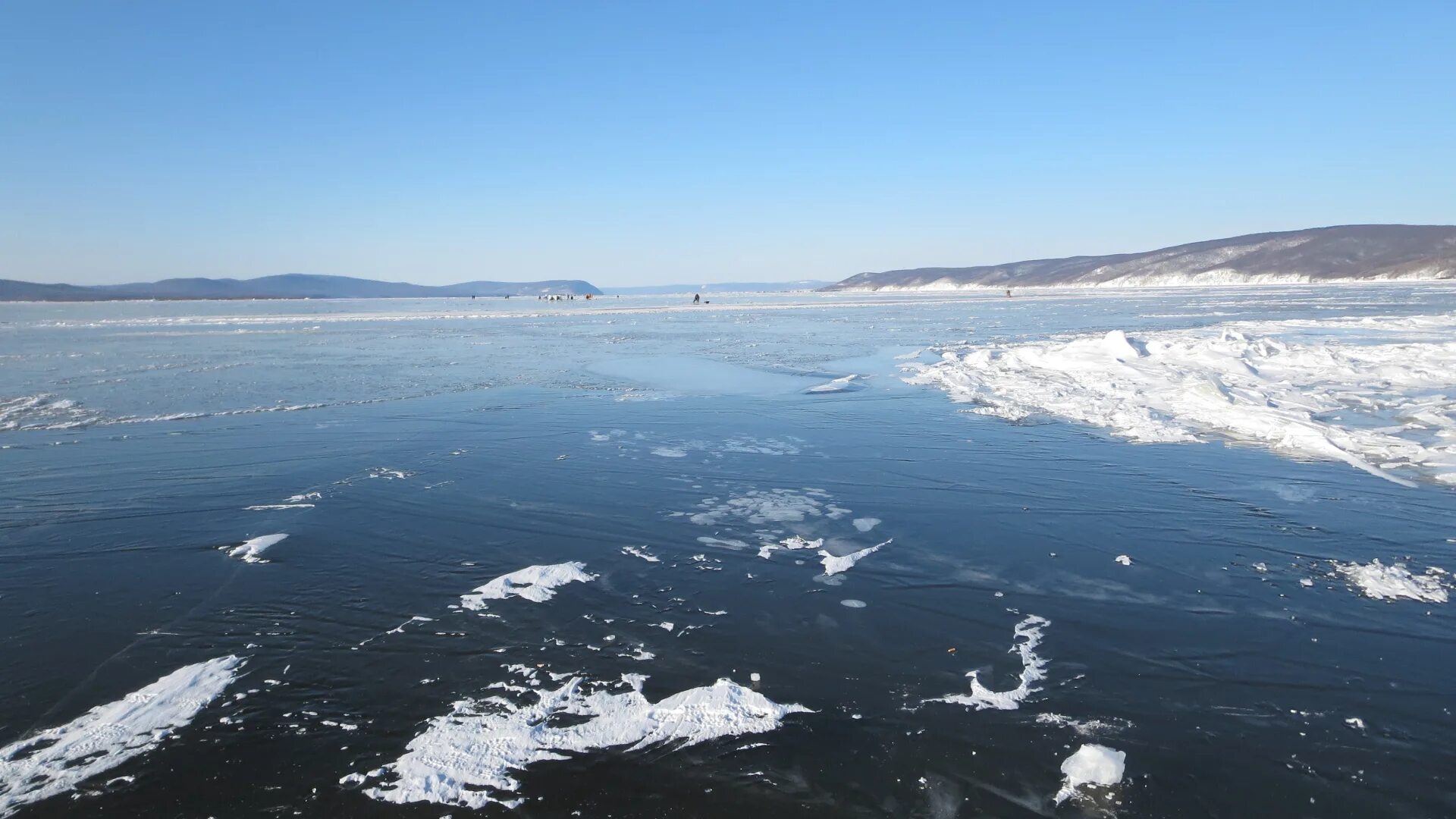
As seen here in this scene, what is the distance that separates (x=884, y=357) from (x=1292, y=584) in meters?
19.3

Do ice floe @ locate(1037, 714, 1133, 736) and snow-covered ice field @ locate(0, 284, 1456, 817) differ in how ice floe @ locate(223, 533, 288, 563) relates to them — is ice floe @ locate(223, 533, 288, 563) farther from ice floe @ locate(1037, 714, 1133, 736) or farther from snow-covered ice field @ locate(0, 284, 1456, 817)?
ice floe @ locate(1037, 714, 1133, 736)

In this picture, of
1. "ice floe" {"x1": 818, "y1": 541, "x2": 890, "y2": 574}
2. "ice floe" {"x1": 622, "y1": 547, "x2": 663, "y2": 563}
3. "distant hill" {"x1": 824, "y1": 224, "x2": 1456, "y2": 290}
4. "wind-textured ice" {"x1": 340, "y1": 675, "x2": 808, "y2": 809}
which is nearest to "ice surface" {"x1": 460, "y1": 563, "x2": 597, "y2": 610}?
"ice floe" {"x1": 622, "y1": 547, "x2": 663, "y2": 563}

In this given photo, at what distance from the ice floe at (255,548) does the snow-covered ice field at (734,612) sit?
33mm

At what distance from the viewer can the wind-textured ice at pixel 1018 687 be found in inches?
190

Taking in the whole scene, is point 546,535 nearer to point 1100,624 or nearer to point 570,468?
point 570,468

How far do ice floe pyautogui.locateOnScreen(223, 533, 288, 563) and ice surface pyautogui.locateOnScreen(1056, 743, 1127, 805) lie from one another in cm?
696

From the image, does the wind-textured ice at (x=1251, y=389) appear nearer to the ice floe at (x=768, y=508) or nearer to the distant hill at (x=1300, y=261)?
the ice floe at (x=768, y=508)

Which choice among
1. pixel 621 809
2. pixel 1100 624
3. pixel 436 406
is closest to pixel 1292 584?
pixel 1100 624

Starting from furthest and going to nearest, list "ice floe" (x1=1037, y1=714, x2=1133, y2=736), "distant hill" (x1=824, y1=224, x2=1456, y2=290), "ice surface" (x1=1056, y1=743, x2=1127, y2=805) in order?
"distant hill" (x1=824, y1=224, x2=1456, y2=290), "ice floe" (x1=1037, y1=714, x2=1133, y2=736), "ice surface" (x1=1056, y1=743, x2=1127, y2=805)

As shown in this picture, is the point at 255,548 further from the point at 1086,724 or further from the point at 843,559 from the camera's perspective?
the point at 1086,724

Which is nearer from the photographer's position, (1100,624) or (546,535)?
(1100,624)

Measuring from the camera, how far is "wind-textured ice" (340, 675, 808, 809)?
4.12 meters

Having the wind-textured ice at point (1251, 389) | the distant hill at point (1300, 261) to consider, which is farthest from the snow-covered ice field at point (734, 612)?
the distant hill at point (1300, 261)

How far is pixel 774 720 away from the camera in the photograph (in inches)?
184
